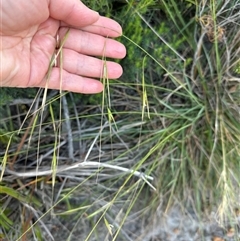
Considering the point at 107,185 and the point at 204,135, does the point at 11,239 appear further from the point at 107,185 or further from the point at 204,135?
the point at 204,135

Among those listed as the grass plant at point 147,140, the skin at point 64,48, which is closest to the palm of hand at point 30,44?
the skin at point 64,48

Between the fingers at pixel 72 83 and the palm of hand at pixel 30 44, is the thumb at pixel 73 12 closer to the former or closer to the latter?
the palm of hand at pixel 30 44

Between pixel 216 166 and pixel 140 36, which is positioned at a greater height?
pixel 140 36

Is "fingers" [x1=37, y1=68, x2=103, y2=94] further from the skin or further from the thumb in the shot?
the thumb

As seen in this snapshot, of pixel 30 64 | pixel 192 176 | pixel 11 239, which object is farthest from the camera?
pixel 192 176

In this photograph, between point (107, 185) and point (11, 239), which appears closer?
point (11, 239)

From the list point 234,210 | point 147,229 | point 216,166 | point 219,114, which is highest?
point 219,114

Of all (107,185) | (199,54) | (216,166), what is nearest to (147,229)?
(107,185)
